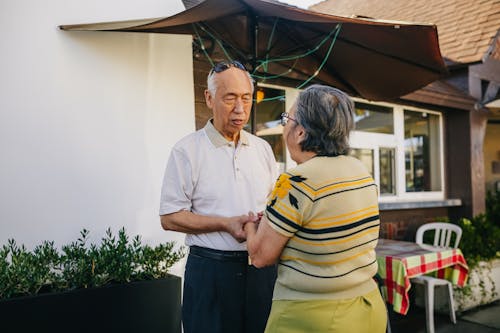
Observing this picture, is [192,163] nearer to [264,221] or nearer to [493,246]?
[264,221]

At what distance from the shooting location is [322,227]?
4.08 ft

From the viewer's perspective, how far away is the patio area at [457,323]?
407 centimetres

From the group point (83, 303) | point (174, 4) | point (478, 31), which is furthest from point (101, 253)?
point (478, 31)

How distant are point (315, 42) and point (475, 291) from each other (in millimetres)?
3634

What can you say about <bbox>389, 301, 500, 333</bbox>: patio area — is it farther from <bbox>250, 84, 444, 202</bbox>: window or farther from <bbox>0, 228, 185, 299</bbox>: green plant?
<bbox>0, 228, 185, 299</bbox>: green plant

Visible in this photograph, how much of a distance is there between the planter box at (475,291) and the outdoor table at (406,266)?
26.0 inches

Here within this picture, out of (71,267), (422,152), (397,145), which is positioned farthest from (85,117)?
(422,152)

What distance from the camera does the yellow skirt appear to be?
4.15 ft

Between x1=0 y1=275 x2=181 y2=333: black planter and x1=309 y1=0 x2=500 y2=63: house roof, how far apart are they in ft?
12.8

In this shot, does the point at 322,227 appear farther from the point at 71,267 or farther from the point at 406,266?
the point at 406,266

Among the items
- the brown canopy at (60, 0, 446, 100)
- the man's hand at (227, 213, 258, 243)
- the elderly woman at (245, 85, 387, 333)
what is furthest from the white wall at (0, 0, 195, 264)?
the elderly woman at (245, 85, 387, 333)

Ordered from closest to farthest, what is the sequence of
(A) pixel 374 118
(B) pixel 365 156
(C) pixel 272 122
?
(C) pixel 272 122 < (B) pixel 365 156 < (A) pixel 374 118

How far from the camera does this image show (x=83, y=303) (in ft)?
6.63

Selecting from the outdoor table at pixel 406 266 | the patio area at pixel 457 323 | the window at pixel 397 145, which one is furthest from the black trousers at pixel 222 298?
the patio area at pixel 457 323
